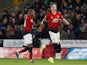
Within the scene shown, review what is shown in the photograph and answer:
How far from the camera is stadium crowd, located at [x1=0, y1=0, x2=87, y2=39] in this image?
23391mm

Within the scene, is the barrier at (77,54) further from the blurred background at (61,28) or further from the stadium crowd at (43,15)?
the stadium crowd at (43,15)

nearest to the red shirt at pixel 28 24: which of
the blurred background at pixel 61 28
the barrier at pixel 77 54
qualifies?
the blurred background at pixel 61 28

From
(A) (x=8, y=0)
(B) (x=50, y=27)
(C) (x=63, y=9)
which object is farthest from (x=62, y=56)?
(A) (x=8, y=0)

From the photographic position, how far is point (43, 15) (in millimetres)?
25047

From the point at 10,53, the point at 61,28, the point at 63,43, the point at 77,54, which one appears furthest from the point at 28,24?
the point at 10,53

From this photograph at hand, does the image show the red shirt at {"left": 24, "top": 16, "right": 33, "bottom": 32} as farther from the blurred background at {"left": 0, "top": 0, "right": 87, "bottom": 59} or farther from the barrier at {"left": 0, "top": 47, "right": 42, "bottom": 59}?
the barrier at {"left": 0, "top": 47, "right": 42, "bottom": 59}

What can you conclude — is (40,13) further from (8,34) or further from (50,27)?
(50,27)

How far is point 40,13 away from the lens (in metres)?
25.2

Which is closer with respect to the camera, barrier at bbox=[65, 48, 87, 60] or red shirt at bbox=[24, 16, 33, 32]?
red shirt at bbox=[24, 16, 33, 32]

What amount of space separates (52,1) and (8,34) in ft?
10.7

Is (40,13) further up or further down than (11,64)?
further up

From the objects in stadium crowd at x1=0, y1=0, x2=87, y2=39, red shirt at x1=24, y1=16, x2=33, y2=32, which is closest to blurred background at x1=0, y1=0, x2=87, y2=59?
stadium crowd at x1=0, y1=0, x2=87, y2=39

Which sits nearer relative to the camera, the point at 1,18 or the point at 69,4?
the point at 69,4

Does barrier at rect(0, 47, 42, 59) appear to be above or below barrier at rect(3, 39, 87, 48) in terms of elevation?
below
